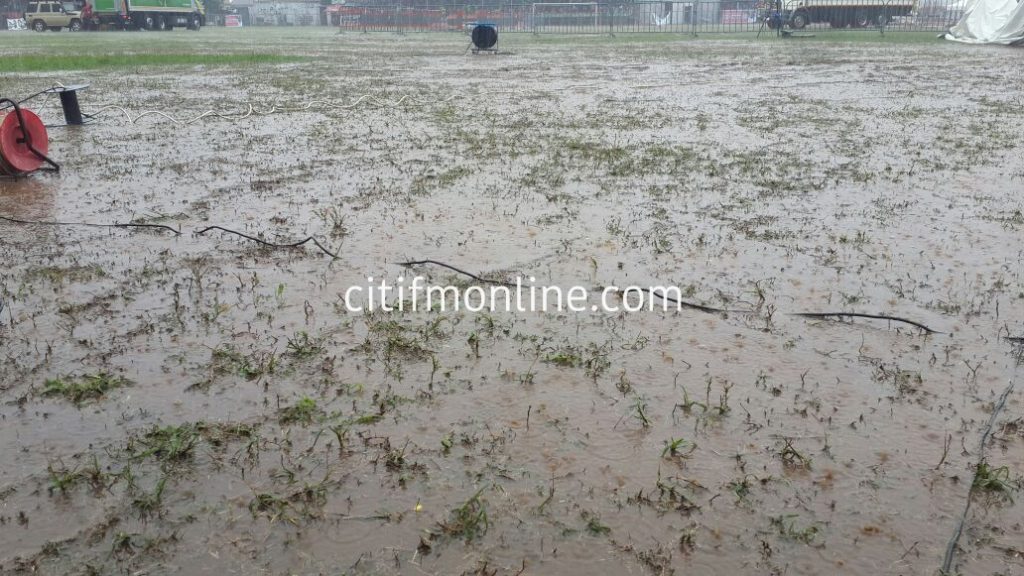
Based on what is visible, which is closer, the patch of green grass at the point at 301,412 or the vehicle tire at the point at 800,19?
the patch of green grass at the point at 301,412

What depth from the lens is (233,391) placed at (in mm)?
3258

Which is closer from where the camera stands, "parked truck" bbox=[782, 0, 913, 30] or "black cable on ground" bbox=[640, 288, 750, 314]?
"black cable on ground" bbox=[640, 288, 750, 314]

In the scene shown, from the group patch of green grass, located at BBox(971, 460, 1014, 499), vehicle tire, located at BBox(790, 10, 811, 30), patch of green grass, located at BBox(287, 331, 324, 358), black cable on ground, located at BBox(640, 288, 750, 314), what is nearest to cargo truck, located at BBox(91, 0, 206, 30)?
vehicle tire, located at BBox(790, 10, 811, 30)

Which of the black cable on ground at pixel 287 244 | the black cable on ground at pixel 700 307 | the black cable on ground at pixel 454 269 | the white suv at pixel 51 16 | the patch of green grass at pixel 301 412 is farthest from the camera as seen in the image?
the white suv at pixel 51 16

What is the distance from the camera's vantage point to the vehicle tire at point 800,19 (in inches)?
1305

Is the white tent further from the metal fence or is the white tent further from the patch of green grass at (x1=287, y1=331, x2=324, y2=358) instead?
the patch of green grass at (x1=287, y1=331, x2=324, y2=358)

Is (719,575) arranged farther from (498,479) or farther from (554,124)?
(554,124)

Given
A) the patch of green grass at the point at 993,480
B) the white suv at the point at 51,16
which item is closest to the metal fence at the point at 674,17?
the white suv at the point at 51,16

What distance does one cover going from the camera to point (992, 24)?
24844 millimetres

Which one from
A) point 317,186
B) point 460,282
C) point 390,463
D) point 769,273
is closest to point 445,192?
point 317,186

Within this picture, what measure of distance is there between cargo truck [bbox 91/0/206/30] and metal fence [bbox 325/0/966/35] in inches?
369

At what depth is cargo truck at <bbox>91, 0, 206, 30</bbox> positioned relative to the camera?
146 ft

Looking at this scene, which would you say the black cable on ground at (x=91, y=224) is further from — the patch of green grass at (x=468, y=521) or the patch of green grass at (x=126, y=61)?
the patch of green grass at (x=126, y=61)

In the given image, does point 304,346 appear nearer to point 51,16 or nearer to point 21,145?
point 21,145
